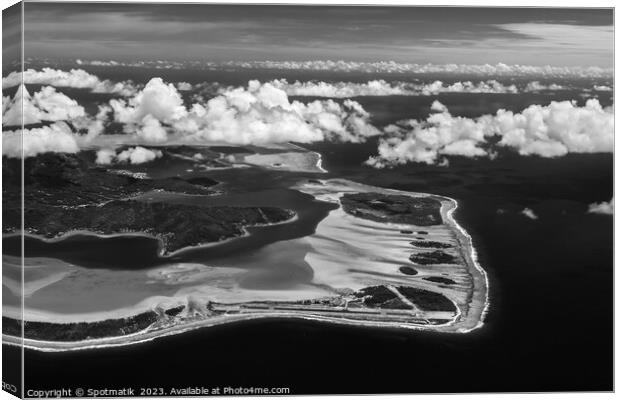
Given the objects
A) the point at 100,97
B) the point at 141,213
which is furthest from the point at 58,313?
the point at 100,97

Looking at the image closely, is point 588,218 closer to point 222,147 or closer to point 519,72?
point 519,72

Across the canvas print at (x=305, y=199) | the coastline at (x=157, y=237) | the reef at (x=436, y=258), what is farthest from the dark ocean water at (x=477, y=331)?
the coastline at (x=157, y=237)

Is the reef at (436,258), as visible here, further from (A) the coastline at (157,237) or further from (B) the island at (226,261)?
(A) the coastline at (157,237)

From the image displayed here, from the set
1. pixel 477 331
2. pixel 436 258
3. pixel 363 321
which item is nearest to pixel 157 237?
pixel 363 321

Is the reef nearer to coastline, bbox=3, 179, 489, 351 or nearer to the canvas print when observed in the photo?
the canvas print

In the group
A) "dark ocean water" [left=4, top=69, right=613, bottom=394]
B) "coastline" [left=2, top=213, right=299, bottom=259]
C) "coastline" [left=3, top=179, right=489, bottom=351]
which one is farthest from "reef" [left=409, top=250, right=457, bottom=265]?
"coastline" [left=2, top=213, right=299, bottom=259]
